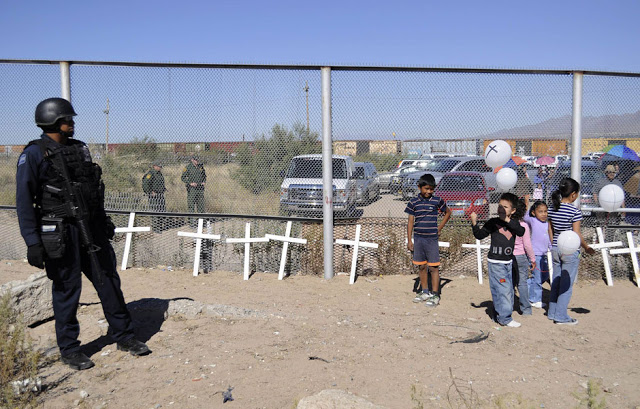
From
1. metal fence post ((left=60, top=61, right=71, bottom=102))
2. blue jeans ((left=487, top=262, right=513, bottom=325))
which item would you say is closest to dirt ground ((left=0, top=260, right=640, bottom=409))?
blue jeans ((left=487, top=262, right=513, bottom=325))

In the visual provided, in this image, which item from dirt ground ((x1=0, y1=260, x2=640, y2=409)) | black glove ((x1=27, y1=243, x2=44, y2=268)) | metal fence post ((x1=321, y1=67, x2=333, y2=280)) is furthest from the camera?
metal fence post ((x1=321, y1=67, x2=333, y2=280))

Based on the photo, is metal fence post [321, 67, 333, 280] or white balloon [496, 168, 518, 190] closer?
white balloon [496, 168, 518, 190]

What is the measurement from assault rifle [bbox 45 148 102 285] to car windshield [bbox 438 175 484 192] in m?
4.58

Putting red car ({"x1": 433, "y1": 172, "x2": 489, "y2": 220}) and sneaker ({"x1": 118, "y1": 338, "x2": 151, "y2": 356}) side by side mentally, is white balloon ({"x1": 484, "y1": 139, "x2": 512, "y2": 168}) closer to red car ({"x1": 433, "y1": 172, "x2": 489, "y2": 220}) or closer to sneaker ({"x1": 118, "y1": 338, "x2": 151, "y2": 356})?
red car ({"x1": 433, "y1": 172, "x2": 489, "y2": 220})

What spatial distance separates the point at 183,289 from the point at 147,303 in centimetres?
93

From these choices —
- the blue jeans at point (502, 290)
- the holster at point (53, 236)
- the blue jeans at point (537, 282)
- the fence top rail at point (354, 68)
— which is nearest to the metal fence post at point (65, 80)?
the fence top rail at point (354, 68)

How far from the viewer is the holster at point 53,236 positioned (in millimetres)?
4379

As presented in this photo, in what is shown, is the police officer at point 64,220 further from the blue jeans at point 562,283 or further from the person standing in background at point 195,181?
the blue jeans at point 562,283

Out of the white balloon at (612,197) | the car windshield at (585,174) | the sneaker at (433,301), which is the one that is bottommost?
the sneaker at (433,301)

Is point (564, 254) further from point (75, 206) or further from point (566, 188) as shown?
point (75, 206)

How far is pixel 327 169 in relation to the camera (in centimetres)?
718

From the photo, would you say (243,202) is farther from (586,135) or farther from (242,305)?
(586,135)

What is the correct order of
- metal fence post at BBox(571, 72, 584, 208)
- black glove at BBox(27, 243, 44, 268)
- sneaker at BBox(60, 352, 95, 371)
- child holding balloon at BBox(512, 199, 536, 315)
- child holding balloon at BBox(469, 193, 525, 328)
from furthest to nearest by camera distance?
metal fence post at BBox(571, 72, 584, 208), child holding balloon at BBox(512, 199, 536, 315), child holding balloon at BBox(469, 193, 525, 328), sneaker at BBox(60, 352, 95, 371), black glove at BBox(27, 243, 44, 268)

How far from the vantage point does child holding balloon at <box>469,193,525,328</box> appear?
5.71m
